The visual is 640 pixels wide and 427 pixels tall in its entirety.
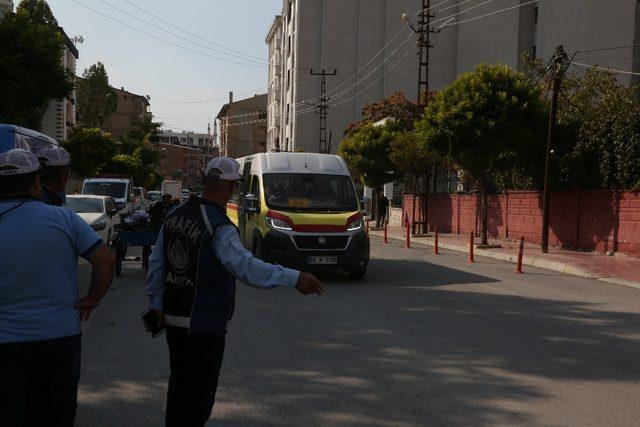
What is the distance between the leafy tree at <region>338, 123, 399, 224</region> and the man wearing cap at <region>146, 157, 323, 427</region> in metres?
33.4

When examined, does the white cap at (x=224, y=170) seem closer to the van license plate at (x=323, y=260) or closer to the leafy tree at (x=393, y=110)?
the van license plate at (x=323, y=260)

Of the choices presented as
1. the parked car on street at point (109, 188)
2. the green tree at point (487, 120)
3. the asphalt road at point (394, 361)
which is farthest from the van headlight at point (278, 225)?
the parked car on street at point (109, 188)

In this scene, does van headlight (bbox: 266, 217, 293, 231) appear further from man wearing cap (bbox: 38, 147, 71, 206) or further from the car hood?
man wearing cap (bbox: 38, 147, 71, 206)

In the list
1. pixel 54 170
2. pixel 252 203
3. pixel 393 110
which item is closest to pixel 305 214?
pixel 252 203

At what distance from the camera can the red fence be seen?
65.3 feet

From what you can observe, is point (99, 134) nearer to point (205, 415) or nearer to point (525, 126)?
point (525, 126)

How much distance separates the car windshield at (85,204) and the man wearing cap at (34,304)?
14382mm

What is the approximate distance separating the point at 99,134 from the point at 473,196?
34934 millimetres

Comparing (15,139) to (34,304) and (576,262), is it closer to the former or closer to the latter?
(34,304)

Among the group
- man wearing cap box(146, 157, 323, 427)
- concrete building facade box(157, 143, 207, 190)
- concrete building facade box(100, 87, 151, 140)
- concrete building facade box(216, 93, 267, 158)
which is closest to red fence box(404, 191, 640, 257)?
man wearing cap box(146, 157, 323, 427)

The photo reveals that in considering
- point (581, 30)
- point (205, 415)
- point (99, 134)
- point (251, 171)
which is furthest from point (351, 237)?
point (99, 134)

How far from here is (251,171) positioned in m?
16.0

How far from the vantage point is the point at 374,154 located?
3750cm

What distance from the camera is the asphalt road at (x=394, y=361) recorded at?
5.35 m
